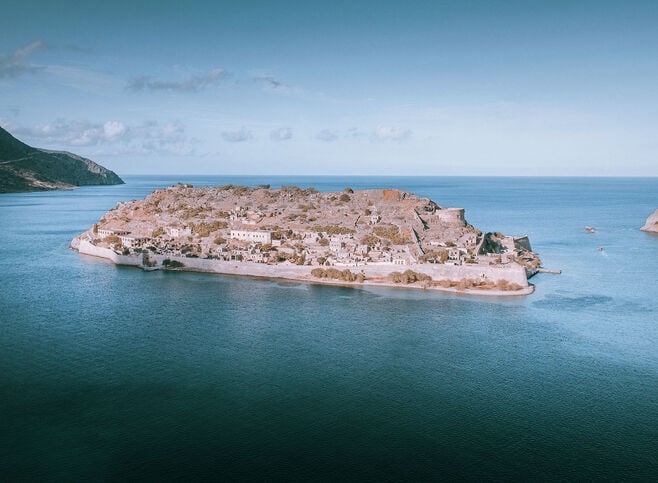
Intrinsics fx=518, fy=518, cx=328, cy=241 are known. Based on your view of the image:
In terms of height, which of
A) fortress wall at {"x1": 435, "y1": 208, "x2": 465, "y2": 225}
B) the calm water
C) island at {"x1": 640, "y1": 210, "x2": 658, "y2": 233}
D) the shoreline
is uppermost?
fortress wall at {"x1": 435, "y1": 208, "x2": 465, "y2": 225}

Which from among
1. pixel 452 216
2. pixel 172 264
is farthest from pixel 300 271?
pixel 452 216

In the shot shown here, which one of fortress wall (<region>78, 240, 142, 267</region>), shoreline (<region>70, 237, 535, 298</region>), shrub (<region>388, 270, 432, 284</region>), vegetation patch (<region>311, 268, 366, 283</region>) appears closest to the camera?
shoreline (<region>70, 237, 535, 298</region>)

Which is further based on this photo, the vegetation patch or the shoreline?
the vegetation patch

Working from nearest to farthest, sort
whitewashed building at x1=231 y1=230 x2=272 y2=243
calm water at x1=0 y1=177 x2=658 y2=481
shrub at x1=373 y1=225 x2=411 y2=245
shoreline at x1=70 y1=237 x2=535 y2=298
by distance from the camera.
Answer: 1. calm water at x1=0 y1=177 x2=658 y2=481
2. shoreline at x1=70 y1=237 x2=535 y2=298
3. shrub at x1=373 y1=225 x2=411 y2=245
4. whitewashed building at x1=231 y1=230 x2=272 y2=243

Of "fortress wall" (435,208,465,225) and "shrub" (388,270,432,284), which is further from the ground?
"fortress wall" (435,208,465,225)

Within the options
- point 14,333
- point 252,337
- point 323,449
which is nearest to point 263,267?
point 252,337

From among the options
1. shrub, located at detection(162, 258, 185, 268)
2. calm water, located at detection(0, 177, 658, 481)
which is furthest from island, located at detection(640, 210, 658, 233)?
shrub, located at detection(162, 258, 185, 268)

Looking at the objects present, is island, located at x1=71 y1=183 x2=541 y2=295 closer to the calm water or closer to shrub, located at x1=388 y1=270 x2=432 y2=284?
shrub, located at x1=388 y1=270 x2=432 y2=284

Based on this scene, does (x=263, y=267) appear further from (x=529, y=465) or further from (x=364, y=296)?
(x=529, y=465)
